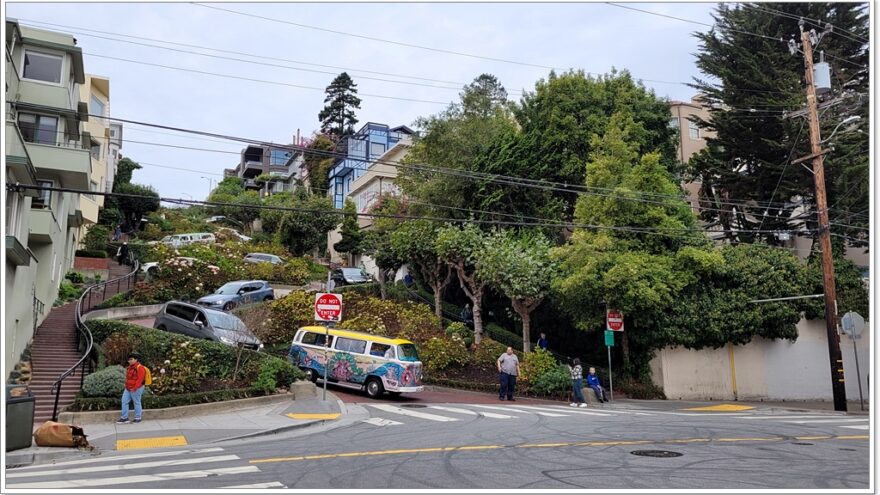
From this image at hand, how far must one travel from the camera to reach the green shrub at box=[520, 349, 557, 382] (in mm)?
25109

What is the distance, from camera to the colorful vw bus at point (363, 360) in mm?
20859

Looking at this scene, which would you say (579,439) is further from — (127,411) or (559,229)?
(559,229)

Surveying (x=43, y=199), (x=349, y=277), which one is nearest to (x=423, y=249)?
(x=349, y=277)

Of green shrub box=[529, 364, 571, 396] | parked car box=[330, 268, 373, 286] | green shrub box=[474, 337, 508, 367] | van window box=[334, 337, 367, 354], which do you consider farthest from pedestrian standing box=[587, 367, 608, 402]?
parked car box=[330, 268, 373, 286]

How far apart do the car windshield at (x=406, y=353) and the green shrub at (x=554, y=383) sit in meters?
5.50

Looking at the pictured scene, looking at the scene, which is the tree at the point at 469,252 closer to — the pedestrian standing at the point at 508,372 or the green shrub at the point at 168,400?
the pedestrian standing at the point at 508,372

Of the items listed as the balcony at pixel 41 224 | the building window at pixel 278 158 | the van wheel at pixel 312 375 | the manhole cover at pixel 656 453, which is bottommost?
the manhole cover at pixel 656 453

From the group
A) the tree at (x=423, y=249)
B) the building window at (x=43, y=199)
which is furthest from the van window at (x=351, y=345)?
the building window at (x=43, y=199)

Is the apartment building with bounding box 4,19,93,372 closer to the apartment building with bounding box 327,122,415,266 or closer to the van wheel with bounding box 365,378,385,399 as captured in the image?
the van wheel with bounding box 365,378,385,399

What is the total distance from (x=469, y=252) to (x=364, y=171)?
128 ft

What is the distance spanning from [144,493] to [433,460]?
4151 mm

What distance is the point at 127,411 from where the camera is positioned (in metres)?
14.9

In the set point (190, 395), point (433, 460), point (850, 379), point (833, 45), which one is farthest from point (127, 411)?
point (833, 45)

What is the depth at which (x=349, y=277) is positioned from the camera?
45.4 metres
